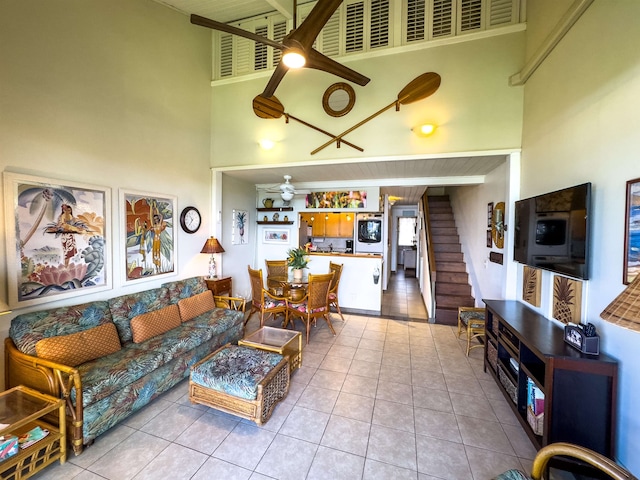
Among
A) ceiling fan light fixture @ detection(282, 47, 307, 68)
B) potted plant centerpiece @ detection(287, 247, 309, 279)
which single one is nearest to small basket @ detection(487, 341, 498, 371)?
potted plant centerpiece @ detection(287, 247, 309, 279)

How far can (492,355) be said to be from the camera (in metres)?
2.73

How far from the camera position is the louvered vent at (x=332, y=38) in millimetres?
3662

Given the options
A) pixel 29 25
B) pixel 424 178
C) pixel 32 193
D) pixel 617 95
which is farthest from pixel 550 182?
pixel 29 25

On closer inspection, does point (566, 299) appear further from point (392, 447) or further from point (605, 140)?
point (392, 447)

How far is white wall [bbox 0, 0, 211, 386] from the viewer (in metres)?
2.18

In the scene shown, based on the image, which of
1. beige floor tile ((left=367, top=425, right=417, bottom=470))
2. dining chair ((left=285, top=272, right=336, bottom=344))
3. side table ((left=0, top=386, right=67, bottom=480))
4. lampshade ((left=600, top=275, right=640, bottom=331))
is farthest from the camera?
dining chair ((left=285, top=272, right=336, bottom=344))

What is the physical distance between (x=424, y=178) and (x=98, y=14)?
15.4 ft

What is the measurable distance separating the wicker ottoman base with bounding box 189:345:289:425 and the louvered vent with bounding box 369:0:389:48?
4.06 metres

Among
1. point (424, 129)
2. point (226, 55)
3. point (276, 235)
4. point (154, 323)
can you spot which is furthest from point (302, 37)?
point (276, 235)

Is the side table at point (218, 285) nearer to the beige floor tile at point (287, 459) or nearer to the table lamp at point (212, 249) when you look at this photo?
the table lamp at point (212, 249)

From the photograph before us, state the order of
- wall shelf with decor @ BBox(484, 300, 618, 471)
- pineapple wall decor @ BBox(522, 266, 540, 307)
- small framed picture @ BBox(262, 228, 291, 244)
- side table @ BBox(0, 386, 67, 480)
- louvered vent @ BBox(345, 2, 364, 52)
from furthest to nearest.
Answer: small framed picture @ BBox(262, 228, 291, 244) → louvered vent @ BBox(345, 2, 364, 52) → pineapple wall decor @ BBox(522, 266, 540, 307) → wall shelf with decor @ BBox(484, 300, 618, 471) → side table @ BBox(0, 386, 67, 480)

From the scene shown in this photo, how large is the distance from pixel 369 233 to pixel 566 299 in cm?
417

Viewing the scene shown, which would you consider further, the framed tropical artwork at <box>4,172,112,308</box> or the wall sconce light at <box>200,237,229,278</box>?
the wall sconce light at <box>200,237,229,278</box>

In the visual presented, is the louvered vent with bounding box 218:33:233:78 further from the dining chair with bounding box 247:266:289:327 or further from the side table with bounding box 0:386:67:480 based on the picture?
the side table with bounding box 0:386:67:480
